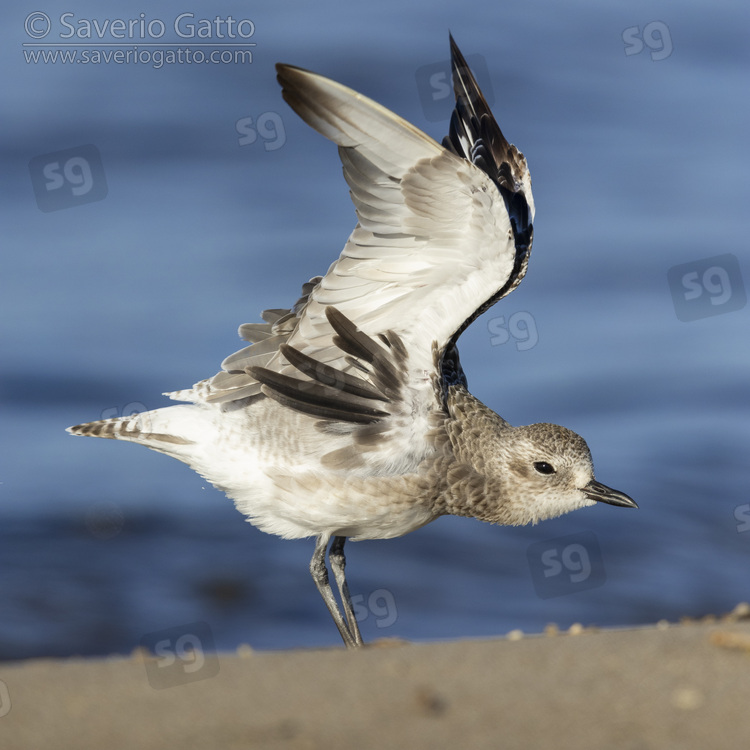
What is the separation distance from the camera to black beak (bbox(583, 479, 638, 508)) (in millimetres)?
7198

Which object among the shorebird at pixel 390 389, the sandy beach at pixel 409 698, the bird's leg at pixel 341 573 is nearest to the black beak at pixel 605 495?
the shorebird at pixel 390 389

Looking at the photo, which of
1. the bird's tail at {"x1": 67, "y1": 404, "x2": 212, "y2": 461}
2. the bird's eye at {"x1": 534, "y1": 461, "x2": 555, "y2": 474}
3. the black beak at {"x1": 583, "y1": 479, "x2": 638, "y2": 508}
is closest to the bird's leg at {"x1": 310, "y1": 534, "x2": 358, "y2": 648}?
the bird's tail at {"x1": 67, "y1": 404, "x2": 212, "y2": 461}

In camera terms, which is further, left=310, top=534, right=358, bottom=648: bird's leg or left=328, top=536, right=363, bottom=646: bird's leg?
left=328, top=536, right=363, bottom=646: bird's leg

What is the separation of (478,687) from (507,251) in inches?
98.8

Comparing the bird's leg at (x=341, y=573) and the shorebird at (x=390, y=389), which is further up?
the shorebird at (x=390, y=389)

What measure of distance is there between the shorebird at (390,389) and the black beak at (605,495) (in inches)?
0.4

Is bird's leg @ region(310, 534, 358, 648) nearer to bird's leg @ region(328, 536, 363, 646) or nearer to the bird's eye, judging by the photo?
bird's leg @ region(328, 536, 363, 646)

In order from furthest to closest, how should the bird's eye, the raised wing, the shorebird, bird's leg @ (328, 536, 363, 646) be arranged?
bird's leg @ (328, 536, 363, 646) < the bird's eye < the shorebird < the raised wing

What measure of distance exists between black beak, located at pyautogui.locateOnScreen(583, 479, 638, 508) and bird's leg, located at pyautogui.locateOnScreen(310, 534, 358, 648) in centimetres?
162

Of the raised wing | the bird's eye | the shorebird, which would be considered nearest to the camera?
the raised wing

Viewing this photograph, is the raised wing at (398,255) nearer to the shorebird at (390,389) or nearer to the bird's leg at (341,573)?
the shorebird at (390,389)

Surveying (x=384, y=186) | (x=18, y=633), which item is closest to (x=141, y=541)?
(x=18, y=633)

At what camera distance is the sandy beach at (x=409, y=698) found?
153 inches

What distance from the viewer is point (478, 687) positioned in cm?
430
